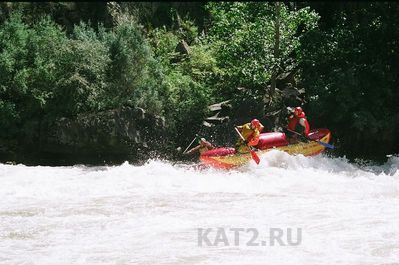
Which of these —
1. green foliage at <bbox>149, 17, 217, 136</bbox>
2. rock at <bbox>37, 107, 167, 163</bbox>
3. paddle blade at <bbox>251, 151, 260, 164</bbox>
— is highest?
green foliage at <bbox>149, 17, 217, 136</bbox>

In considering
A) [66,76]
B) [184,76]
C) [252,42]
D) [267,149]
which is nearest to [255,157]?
[267,149]

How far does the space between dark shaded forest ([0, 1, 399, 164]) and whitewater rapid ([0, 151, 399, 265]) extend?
126cm

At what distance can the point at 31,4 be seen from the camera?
17422 mm

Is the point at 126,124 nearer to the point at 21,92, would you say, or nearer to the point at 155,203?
the point at 21,92

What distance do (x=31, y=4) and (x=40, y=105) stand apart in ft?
16.7

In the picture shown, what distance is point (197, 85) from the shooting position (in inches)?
581

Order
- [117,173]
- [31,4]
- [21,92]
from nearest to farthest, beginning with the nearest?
[117,173] → [21,92] → [31,4]

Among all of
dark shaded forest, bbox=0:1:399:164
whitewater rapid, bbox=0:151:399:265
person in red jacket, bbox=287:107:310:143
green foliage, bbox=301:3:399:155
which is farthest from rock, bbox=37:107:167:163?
green foliage, bbox=301:3:399:155

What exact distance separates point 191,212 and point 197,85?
6.48 m

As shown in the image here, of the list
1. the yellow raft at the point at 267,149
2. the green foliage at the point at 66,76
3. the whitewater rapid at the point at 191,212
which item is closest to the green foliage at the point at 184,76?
the green foliage at the point at 66,76

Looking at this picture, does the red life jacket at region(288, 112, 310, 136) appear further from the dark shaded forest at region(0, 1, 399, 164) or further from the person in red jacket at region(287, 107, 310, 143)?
the dark shaded forest at region(0, 1, 399, 164)

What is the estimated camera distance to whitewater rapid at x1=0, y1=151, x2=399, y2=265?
22.6ft

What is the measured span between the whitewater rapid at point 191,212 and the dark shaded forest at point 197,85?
4.15 ft

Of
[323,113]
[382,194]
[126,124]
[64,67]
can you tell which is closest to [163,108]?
[126,124]
